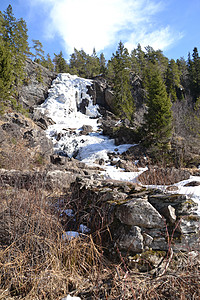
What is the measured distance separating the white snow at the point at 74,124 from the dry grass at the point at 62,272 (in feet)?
26.6

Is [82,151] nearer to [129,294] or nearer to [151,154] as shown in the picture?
[151,154]

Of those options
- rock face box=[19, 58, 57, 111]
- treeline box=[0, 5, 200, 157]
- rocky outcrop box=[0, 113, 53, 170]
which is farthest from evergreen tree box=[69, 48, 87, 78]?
rocky outcrop box=[0, 113, 53, 170]

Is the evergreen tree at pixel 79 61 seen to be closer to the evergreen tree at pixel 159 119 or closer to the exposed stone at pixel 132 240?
the evergreen tree at pixel 159 119

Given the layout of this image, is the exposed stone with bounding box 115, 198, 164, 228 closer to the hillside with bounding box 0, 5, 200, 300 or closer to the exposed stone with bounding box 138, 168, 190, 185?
the hillside with bounding box 0, 5, 200, 300

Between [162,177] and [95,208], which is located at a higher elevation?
[95,208]

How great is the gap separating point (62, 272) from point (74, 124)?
26383mm

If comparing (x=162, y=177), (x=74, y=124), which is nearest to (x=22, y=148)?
(x=162, y=177)

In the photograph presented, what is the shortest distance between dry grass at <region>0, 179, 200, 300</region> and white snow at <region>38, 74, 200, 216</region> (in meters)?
8.12

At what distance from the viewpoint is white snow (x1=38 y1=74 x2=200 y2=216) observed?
60.9ft

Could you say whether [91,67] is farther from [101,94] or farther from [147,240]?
[147,240]

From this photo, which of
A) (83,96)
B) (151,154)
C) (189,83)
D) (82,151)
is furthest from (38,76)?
(189,83)

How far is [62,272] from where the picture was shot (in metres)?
2.01

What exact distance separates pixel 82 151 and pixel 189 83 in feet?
112

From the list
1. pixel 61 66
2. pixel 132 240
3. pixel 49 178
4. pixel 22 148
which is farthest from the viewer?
pixel 61 66
